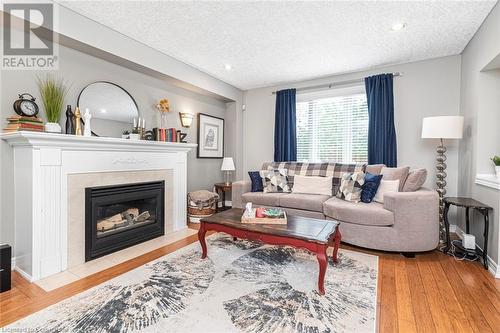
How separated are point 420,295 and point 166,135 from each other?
333 centimetres

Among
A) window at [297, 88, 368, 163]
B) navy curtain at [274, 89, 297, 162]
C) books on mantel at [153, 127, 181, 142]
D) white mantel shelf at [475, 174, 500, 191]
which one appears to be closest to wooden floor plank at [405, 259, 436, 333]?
white mantel shelf at [475, 174, 500, 191]

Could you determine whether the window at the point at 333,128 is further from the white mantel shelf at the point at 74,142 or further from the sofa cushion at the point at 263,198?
the white mantel shelf at the point at 74,142

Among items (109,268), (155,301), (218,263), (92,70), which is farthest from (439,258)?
(92,70)

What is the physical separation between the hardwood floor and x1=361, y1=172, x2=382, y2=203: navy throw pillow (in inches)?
31.4

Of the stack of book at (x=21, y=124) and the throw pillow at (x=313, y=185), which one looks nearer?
the stack of book at (x=21, y=124)

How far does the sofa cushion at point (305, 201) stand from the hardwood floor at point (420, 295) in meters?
0.98

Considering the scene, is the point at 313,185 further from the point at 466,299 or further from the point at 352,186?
the point at 466,299

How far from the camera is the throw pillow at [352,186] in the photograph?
306 cm

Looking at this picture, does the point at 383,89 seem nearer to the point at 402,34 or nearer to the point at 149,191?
the point at 402,34

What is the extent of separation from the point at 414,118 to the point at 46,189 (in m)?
4.60

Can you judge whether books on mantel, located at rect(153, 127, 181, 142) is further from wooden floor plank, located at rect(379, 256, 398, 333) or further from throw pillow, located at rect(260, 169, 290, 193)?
wooden floor plank, located at rect(379, 256, 398, 333)

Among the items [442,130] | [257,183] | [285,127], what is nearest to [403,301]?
[442,130]

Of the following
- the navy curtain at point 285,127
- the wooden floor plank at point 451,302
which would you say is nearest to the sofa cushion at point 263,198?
the navy curtain at point 285,127

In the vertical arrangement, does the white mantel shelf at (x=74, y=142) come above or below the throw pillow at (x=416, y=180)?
above
